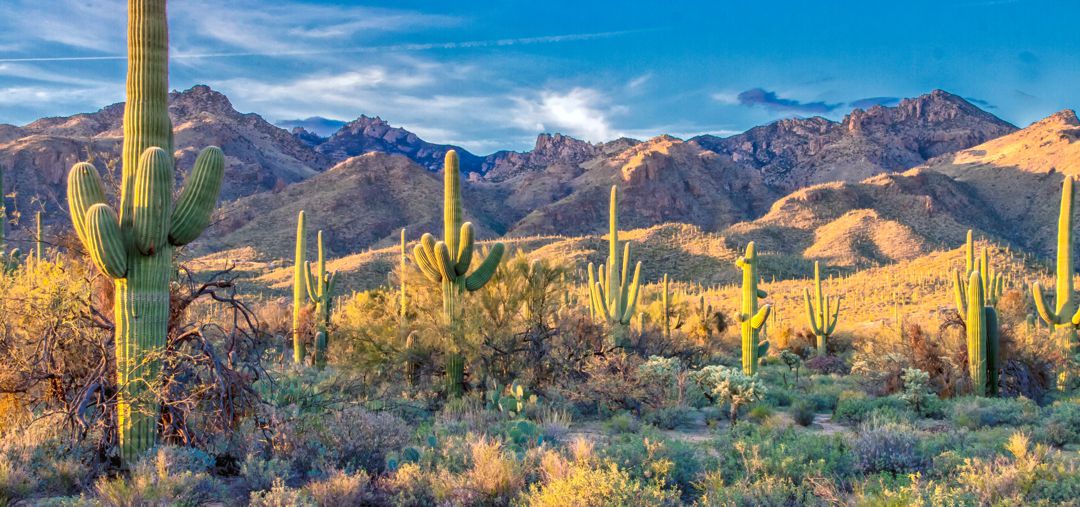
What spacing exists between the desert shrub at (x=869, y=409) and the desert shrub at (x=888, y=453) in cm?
350

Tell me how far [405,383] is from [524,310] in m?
2.75

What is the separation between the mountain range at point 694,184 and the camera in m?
71.3

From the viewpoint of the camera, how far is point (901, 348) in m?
16.4

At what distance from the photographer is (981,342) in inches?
545

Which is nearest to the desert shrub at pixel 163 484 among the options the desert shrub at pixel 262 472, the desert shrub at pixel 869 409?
the desert shrub at pixel 262 472

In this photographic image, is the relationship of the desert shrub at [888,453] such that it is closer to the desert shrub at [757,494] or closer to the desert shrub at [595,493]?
the desert shrub at [757,494]

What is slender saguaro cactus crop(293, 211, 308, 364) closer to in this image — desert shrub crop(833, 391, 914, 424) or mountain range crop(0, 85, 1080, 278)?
desert shrub crop(833, 391, 914, 424)

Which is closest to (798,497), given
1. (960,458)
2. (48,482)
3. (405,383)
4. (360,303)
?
(960,458)

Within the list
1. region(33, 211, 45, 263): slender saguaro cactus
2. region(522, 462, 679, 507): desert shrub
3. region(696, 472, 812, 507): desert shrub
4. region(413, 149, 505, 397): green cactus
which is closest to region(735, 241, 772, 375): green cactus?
region(413, 149, 505, 397): green cactus

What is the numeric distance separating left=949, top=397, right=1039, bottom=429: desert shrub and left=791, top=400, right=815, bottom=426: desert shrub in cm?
206

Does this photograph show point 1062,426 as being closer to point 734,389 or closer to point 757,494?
point 734,389

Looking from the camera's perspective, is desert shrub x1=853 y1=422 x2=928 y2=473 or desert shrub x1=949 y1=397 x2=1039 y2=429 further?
desert shrub x1=949 y1=397 x2=1039 y2=429

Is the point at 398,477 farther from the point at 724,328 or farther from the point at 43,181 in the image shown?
the point at 43,181

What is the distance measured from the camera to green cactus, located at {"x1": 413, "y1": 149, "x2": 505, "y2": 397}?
13.0 metres
